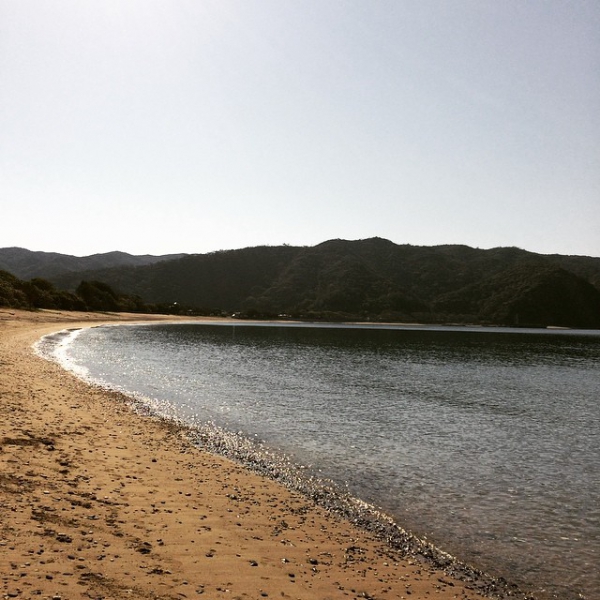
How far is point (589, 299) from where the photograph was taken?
17512cm

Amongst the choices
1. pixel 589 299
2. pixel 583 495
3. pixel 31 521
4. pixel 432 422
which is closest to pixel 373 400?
pixel 432 422

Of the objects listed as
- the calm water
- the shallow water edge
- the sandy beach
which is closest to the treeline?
the calm water

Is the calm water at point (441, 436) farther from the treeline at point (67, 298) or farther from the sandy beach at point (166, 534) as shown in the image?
the treeline at point (67, 298)

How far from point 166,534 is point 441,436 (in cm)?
1391

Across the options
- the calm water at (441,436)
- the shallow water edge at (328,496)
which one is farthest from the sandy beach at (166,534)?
the calm water at (441,436)

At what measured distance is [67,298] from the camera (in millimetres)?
105750

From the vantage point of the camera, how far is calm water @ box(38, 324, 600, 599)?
32.5 ft

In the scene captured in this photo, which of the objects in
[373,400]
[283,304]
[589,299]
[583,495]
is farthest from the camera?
[283,304]

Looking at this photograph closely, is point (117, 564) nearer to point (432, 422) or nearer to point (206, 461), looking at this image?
point (206, 461)

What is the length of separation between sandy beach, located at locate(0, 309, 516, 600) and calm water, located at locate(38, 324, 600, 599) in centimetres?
227

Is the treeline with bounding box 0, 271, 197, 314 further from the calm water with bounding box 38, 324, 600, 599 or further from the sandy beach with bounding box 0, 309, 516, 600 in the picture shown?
the sandy beach with bounding box 0, 309, 516, 600

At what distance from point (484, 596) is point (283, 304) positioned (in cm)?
18945

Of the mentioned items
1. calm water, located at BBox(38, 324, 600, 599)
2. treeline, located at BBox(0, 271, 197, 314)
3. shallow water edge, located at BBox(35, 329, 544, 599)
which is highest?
treeline, located at BBox(0, 271, 197, 314)

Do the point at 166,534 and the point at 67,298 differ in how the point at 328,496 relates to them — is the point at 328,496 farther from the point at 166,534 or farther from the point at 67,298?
the point at 67,298
